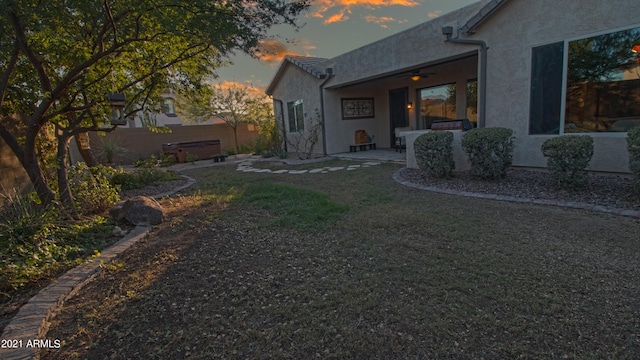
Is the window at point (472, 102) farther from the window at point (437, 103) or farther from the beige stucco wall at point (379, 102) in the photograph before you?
the window at point (437, 103)

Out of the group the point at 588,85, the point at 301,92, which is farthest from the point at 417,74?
the point at 301,92

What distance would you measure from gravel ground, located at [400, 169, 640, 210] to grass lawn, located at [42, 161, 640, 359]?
64cm

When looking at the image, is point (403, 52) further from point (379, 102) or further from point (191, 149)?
point (191, 149)

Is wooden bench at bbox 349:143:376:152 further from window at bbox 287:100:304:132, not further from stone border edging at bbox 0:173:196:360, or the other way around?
stone border edging at bbox 0:173:196:360

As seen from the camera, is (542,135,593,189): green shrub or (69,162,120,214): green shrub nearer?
(542,135,593,189): green shrub

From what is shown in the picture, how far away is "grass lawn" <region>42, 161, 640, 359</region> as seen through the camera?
191cm

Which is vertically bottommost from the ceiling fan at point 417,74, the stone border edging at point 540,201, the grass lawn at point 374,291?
the grass lawn at point 374,291

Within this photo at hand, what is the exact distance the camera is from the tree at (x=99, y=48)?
3635mm

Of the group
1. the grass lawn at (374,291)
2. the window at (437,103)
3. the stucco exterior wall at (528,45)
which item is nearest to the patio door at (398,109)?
the window at (437,103)

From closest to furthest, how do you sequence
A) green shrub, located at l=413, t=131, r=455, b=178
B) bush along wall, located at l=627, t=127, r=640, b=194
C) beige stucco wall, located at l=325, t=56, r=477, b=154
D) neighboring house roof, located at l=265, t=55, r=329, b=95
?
bush along wall, located at l=627, t=127, r=640, b=194
green shrub, located at l=413, t=131, r=455, b=178
beige stucco wall, located at l=325, t=56, r=477, b=154
neighboring house roof, located at l=265, t=55, r=329, b=95

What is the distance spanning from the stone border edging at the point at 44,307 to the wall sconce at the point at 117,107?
2324 millimetres

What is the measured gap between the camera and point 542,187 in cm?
508


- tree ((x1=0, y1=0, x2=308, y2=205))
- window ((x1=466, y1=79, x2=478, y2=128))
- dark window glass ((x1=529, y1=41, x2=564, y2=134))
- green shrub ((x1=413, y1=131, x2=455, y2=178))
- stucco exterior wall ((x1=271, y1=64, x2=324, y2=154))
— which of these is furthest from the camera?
stucco exterior wall ((x1=271, y1=64, x2=324, y2=154))

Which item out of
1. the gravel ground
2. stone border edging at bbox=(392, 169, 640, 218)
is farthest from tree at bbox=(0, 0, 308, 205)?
the gravel ground
